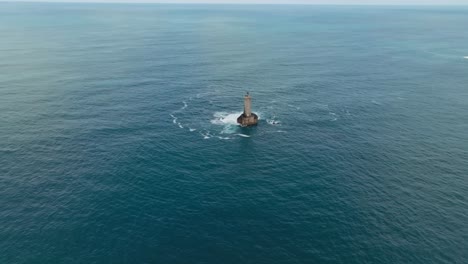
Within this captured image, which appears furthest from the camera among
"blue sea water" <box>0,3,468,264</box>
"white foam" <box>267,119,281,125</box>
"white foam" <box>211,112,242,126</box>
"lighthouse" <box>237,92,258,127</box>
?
"white foam" <box>211,112,242,126</box>

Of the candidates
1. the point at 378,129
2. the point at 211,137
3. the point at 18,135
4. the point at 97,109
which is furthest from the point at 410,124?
the point at 18,135

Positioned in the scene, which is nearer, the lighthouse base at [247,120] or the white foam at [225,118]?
the lighthouse base at [247,120]

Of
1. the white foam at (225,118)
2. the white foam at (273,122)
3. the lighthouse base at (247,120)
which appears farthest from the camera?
the white foam at (225,118)

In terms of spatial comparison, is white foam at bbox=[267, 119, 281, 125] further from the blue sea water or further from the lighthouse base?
the lighthouse base

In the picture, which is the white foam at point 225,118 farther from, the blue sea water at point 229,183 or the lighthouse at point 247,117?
the lighthouse at point 247,117

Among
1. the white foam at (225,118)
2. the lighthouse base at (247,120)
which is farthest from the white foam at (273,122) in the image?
the white foam at (225,118)

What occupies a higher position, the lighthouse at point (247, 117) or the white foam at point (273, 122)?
the lighthouse at point (247, 117)

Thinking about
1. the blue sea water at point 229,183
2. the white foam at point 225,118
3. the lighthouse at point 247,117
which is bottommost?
the blue sea water at point 229,183

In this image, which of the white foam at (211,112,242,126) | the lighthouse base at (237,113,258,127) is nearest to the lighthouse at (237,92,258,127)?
the lighthouse base at (237,113,258,127)

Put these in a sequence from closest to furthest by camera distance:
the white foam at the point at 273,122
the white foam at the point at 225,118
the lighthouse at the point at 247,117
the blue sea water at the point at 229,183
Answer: the blue sea water at the point at 229,183 → the lighthouse at the point at 247,117 → the white foam at the point at 273,122 → the white foam at the point at 225,118
